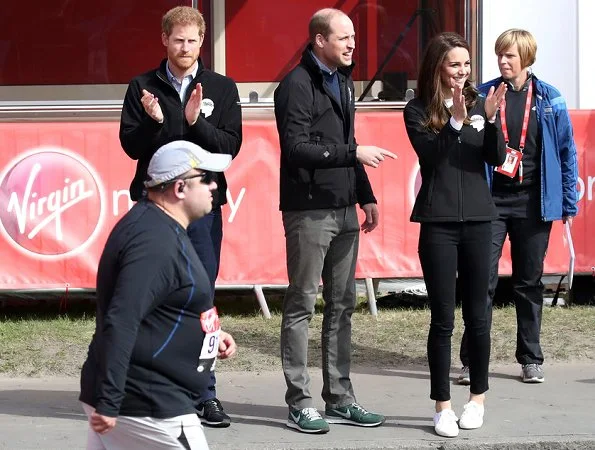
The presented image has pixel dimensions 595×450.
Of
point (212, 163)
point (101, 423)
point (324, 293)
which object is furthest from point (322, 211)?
point (101, 423)

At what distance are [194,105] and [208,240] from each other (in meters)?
0.78

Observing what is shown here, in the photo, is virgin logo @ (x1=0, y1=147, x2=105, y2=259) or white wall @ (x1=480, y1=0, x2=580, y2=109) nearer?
virgin logo @ (x1=0, y1=147, x2=105, y2=259)

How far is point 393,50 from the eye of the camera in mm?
11484

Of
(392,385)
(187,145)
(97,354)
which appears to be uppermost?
(187,145)

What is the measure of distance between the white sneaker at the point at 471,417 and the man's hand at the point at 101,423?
294cm

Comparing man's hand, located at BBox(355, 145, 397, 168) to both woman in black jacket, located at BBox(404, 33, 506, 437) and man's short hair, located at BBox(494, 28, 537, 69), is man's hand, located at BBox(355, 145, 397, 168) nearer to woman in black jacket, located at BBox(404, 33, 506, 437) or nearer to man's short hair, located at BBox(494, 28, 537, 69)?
woman in black jacket, located at BBox(404, 33, 506, 437)

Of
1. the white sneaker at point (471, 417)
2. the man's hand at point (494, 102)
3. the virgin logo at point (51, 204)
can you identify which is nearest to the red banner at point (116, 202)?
the virgin logo at point (51, 204)

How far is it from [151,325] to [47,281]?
549cm

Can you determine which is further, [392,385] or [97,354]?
[392,385]

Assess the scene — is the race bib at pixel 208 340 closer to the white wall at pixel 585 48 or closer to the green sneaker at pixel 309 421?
the green sneaker at pixel 309 421

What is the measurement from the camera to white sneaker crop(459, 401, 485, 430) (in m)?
6.57

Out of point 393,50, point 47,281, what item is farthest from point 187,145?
point 393,50

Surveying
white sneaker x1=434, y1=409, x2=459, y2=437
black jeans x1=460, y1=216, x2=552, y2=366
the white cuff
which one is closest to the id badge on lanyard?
black jeans x1=460, y1=216, x2=552, y2=366

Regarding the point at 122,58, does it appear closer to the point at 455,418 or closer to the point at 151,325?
the point at 455,418
